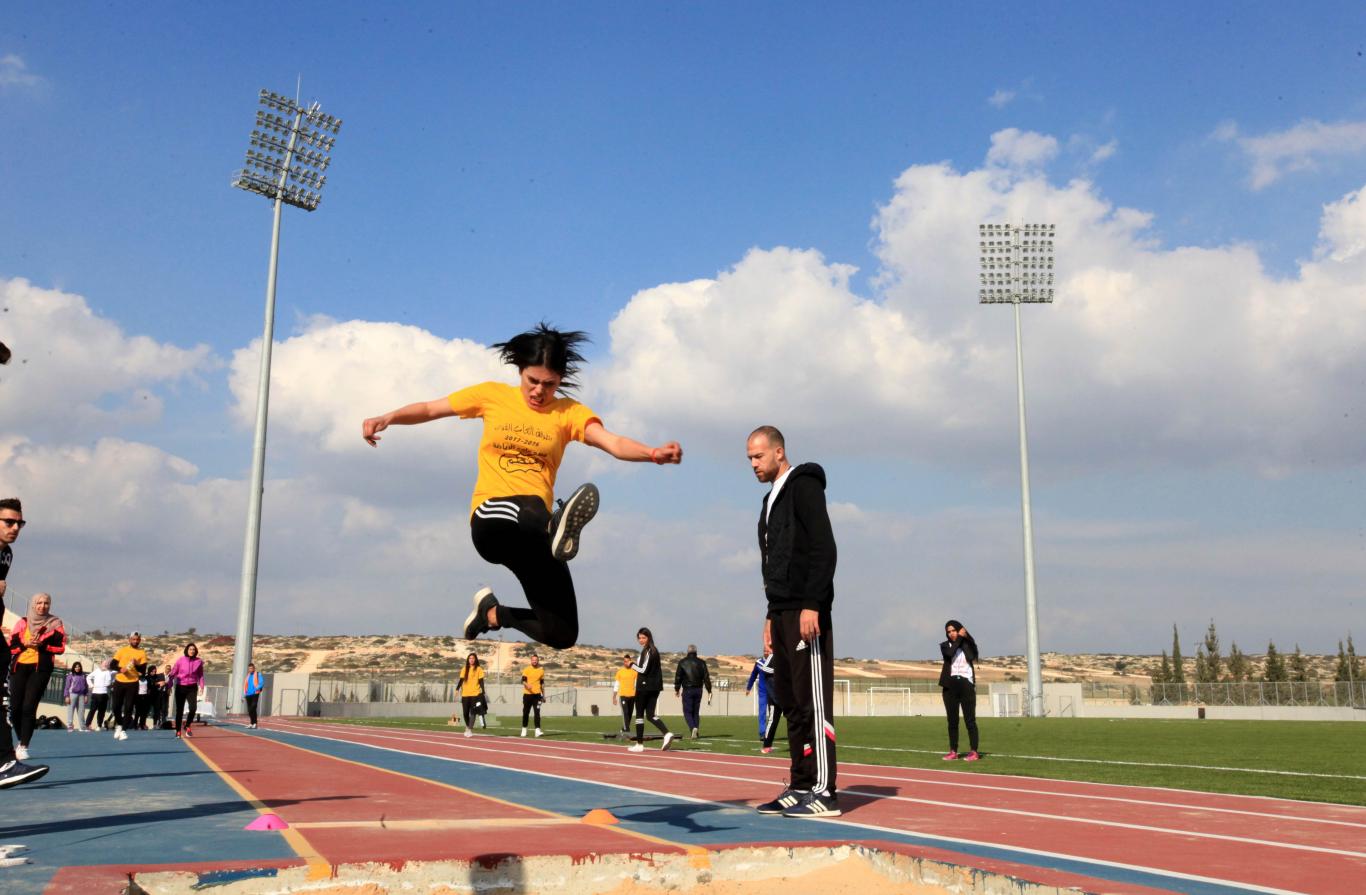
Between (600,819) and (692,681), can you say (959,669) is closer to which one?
(692,681)

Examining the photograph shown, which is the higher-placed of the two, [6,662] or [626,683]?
[6,662]

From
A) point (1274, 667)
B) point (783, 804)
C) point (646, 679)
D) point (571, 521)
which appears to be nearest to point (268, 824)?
point (571, 521)

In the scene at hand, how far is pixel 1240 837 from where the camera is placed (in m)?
6.86

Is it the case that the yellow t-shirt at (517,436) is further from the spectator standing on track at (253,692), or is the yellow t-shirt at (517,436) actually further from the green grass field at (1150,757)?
the spectator standing on track at (253,692)

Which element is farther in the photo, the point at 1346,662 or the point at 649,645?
the point at 1346,662

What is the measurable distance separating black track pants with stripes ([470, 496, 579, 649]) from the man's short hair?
2.85m

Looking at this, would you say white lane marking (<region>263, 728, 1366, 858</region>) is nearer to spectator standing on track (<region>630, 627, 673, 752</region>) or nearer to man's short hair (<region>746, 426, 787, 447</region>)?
man's short hair (<region>746, 426, 787, 447</region>)

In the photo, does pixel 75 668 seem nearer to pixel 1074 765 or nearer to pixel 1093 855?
pixel 1074 765

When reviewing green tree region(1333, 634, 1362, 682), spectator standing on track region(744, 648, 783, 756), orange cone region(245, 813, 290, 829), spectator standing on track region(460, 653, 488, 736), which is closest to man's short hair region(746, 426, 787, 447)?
orange cone region(245, 813, 290, 829)

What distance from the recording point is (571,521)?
5371 mm

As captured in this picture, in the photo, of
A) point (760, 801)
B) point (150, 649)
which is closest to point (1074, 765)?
point (760, 801)

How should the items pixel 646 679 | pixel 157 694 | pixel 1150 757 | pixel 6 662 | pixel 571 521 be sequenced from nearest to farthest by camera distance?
pixel 571 521, pixel 6 662, pixel 1150 757, pixel 646 679, pixel 157 694

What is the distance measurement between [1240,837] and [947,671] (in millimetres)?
7161

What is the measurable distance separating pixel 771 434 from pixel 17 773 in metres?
5.71
